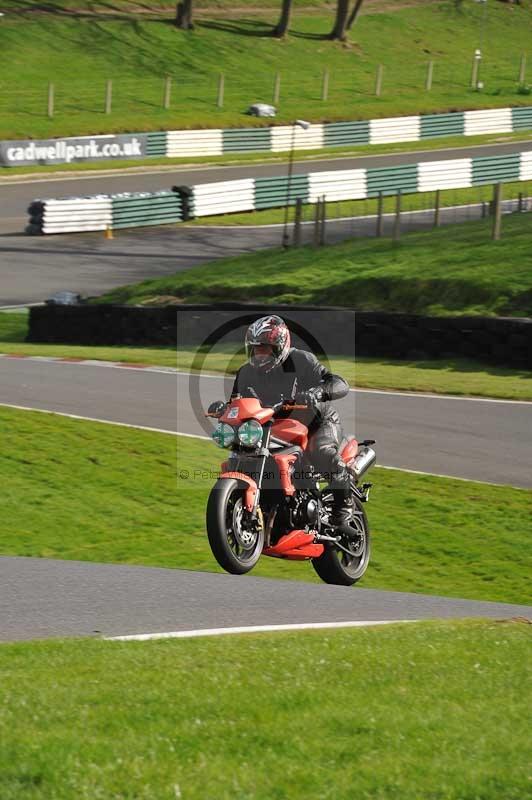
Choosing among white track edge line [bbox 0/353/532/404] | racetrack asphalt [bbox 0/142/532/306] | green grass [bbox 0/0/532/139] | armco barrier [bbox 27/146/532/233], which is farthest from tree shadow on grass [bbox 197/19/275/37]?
white track edge line [bbox 0/353/532/404]

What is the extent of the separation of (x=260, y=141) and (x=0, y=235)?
641 inches

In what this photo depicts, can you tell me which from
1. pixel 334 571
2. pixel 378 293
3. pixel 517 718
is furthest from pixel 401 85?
pixel 517 718

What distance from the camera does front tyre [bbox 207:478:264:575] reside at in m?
9.07

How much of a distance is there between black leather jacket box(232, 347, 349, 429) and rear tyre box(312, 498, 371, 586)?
1.01 meters

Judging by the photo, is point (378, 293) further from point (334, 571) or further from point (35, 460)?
point (334, 571)

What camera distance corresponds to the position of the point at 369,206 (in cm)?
4038

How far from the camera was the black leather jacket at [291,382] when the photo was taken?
971 cm

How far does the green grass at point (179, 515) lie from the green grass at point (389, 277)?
8.87 metres

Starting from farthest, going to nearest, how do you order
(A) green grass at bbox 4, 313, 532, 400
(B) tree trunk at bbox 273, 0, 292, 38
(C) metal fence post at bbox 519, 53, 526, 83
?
1. (C) metal fence post at bbox 519, 53, 526, 83
2. (B) tree trunk at bbox 273, 0, 292, 38
3. (A) green grass at bbox 4, 313, 532, 400

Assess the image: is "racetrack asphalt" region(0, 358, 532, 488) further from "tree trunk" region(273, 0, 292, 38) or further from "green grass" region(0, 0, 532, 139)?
"tree trunk" region(273, 0, 292, 38)

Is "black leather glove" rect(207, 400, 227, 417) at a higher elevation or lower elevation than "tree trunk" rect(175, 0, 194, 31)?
lower

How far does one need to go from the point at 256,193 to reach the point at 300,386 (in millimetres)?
31064

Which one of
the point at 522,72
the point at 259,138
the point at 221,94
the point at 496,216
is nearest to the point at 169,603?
the point at 496,216

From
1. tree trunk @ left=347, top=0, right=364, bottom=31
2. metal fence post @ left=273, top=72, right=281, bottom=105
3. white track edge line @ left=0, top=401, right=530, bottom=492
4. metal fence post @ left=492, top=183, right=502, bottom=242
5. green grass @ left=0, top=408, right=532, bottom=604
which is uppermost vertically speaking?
tree trunk @ left=347, top=0, right=364, bottom=31
